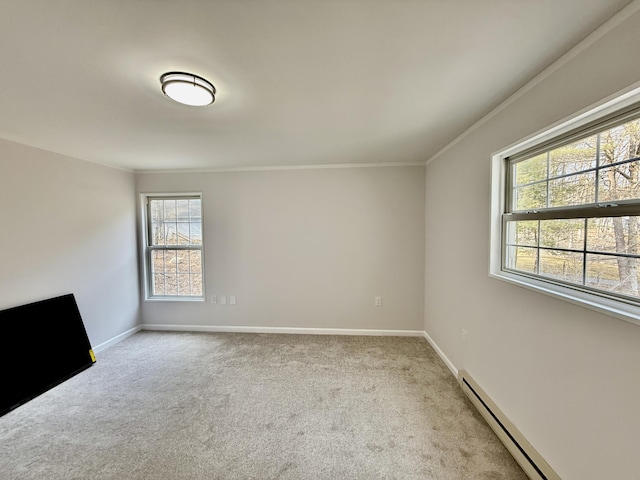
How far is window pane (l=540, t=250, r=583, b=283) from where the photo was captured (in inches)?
53.5

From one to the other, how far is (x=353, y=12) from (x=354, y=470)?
7.95ft

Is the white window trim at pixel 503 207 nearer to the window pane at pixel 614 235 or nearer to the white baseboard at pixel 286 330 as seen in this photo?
the window pane at pixel 614 235

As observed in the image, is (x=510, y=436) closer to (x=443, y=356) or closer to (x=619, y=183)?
(x=443, y=356)

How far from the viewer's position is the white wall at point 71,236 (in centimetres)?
232

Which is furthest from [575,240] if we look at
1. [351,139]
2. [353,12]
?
[351,139]

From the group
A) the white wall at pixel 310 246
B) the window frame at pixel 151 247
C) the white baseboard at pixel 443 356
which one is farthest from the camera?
the window frame at pixel 151 247

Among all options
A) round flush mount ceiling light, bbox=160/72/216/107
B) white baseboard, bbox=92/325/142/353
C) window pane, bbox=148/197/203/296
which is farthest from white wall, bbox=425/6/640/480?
white baseboard, bbox=92/325/142/353

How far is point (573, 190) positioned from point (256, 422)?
2.62 meters

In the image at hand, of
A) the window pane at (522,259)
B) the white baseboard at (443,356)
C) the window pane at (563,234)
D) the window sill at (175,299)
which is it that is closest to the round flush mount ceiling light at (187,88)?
the window pane at (563,234)

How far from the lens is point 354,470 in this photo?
1521mm

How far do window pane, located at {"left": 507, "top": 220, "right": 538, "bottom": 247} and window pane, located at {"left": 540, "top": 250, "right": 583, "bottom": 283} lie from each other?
12 centimetres

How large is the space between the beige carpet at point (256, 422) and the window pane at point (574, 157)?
1830mm

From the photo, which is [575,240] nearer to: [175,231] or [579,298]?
[579,298]

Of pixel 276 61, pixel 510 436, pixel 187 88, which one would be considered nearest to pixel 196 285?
pixel 187 88
